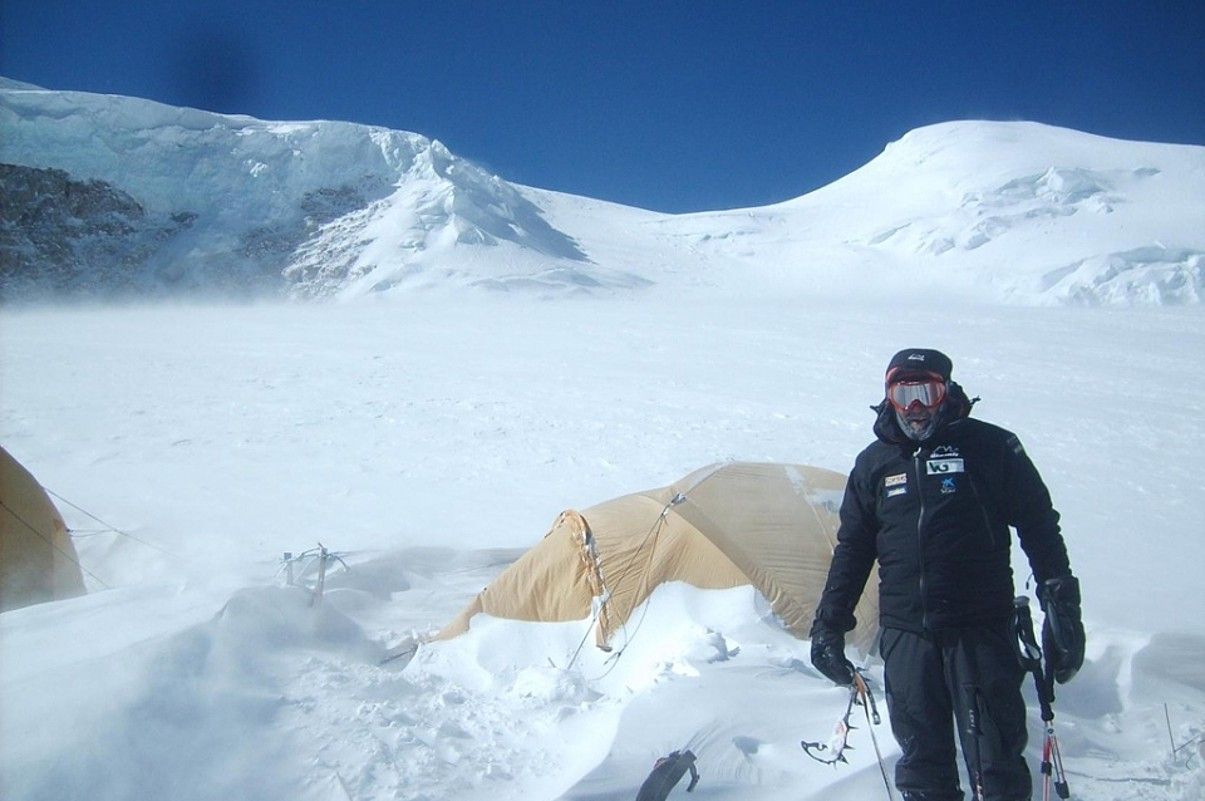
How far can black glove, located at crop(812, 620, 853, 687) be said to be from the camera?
2.81 metres

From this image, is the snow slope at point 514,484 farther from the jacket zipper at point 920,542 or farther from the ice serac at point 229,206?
the ice serac at point 229,206

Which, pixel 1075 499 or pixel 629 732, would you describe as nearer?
pixel 629 732

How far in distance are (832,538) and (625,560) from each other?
139 centimetres

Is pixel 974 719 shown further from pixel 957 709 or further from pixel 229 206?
pixel 229 206

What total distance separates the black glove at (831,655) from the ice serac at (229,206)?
3888 cm

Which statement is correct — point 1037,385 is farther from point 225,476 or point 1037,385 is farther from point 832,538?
point 225,476

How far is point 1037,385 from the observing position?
15672mm

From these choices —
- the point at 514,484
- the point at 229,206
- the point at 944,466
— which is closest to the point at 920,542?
the point at 944,466

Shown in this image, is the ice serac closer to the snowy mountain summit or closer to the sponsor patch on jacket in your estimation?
the snowy mountain summit

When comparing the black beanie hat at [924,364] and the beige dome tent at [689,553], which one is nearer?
the black beanie hat at [924,364]

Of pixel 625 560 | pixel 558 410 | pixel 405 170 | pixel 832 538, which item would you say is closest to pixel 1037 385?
pixel 558 410

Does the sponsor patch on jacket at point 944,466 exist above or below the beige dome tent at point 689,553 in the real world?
above

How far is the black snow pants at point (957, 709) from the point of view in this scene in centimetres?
253

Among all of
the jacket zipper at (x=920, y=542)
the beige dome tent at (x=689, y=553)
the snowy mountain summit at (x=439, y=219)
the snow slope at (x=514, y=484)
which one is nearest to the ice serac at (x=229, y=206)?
the snowy mountain summit at (x=439, y=219)
